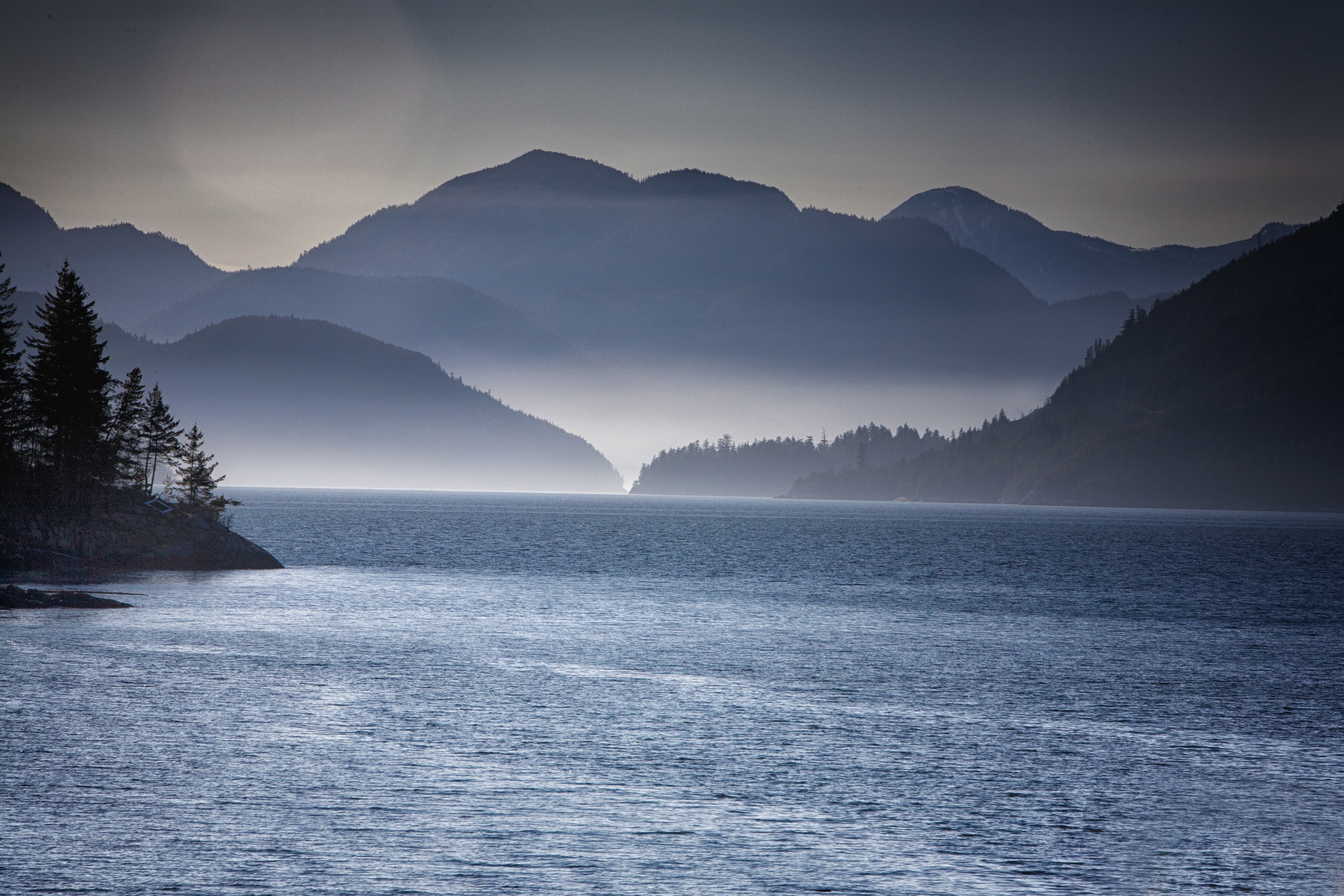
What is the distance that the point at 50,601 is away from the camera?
189 feet

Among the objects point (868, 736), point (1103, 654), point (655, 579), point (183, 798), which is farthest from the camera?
point (655, 579)

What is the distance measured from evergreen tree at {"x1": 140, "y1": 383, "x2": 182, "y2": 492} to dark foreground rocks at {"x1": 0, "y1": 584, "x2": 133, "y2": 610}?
4474cm

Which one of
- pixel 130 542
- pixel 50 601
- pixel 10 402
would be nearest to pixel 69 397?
pixel 10 402

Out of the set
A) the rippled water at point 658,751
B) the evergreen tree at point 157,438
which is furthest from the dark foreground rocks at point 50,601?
the evergreen tree at point 157,438

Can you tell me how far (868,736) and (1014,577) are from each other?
74.6 metres

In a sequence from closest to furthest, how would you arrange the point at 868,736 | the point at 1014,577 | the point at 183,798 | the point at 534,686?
the point at 183,798
the point at 868,736
the point at 534,686
the point at 1014,577

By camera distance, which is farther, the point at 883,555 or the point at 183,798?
the point at 883,555

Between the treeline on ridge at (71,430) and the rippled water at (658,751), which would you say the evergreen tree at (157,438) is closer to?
the treeline on ridge at (71,430)

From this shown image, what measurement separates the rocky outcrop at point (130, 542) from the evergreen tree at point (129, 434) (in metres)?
5.77

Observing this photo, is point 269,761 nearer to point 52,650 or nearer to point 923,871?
point 923,871

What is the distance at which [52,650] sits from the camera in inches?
1640

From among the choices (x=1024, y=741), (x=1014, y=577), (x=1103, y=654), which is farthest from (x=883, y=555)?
(x=1024, y=741)

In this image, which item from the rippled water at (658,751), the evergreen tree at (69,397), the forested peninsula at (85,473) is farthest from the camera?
the evergreen tree at (69,397)

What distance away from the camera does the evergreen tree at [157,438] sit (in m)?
104
